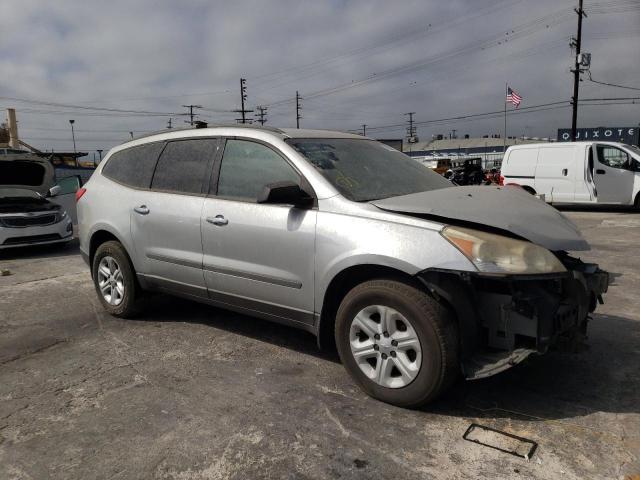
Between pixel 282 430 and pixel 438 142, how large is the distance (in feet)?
315

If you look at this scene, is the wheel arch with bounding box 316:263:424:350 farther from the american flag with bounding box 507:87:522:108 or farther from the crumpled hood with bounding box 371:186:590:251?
the american flag with bounding box 507:87:522:108

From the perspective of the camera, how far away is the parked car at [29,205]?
872 centimetres

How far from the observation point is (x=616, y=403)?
3.09 meters

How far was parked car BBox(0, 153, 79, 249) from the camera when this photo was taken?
8719 millimetres

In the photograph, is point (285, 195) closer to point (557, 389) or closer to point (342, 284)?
point (342, 284)

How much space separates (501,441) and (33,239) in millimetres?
8575

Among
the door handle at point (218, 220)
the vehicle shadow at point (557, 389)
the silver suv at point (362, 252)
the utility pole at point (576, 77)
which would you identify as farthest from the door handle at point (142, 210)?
the utility pole at point (576, 77)

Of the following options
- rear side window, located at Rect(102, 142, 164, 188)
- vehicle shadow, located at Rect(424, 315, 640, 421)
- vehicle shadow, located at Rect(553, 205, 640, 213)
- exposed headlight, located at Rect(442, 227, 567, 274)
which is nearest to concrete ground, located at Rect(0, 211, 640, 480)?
vehicle shadow, located at Rect(424, 315, 640, 421)

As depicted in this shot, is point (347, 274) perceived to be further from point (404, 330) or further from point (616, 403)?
point (616, 403)

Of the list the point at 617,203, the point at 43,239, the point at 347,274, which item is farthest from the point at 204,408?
the point at 617,203

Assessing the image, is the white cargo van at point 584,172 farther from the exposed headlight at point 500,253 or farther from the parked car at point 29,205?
the exposed headlight at point 500,253

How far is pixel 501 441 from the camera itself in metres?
2.70

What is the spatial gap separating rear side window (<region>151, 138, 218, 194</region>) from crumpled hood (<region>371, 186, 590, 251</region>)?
1564 mm

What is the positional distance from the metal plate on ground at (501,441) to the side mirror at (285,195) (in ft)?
5.42
